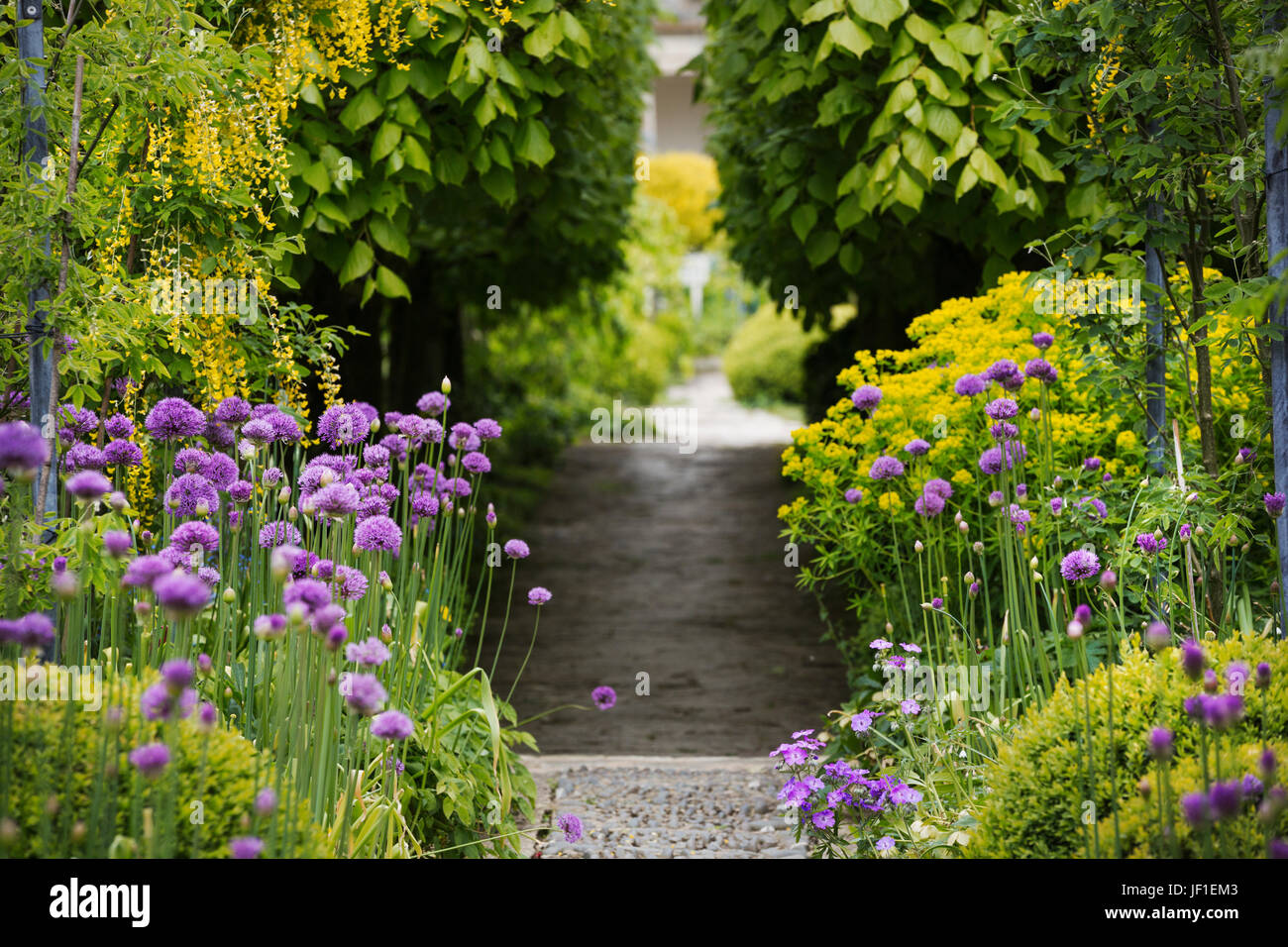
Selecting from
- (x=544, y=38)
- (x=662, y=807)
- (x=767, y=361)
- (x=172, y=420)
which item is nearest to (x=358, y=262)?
(x=544, y=38)

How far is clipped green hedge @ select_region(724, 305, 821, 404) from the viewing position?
18141 mm

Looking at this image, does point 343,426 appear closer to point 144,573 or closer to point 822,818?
point 144,573

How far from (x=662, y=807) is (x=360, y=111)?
2656 mm

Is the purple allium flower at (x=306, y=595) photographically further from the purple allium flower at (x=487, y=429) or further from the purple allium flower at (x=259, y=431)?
the purple allium flower at (x=487, y=429)

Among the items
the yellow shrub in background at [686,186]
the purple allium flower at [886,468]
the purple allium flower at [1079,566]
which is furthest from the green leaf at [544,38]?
the yellow shrub in background at [686,186]

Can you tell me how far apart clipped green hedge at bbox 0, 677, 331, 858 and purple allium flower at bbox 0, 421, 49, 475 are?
41 cm

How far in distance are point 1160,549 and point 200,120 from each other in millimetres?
2952

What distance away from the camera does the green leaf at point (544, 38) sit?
4.08m

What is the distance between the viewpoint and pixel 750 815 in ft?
11.9

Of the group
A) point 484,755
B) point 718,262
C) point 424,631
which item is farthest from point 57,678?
point 718,262

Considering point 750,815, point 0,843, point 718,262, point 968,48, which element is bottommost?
point 750,815

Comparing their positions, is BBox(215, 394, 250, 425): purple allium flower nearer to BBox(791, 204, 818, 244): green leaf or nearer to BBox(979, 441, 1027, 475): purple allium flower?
BBox(979, 441, 1027, 475): purple allium flower

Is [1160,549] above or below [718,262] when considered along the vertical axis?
below

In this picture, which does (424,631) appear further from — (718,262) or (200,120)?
(718,262)
